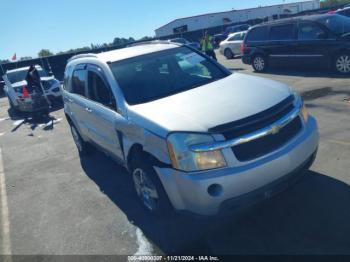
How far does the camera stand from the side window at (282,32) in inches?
488

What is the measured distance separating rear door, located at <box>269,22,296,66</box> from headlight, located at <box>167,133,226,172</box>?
32.4 feet

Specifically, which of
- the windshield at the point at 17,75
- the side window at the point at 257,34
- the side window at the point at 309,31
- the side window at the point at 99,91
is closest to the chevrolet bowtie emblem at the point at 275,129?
the side window at the point at 99,91

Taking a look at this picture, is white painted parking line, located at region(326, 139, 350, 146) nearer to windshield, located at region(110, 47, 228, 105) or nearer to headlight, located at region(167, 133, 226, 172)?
windshield, located at region(110, 47, 228, 105)

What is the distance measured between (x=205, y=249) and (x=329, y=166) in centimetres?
230

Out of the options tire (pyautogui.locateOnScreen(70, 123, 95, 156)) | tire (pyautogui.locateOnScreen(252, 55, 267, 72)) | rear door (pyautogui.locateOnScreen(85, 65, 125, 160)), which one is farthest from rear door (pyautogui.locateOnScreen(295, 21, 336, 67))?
rear door (pyautogui.locateOnScreen(85, 65, 125, 160))

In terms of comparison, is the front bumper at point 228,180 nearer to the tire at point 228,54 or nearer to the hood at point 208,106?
the hood at point 208,106

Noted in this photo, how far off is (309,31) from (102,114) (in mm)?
9120

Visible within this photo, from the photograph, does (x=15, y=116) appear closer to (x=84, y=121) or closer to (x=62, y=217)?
(x=84, y=121)

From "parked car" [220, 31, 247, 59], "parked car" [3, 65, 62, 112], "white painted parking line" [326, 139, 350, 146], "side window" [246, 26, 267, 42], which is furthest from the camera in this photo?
"parked car" [220, 31, 247, 59]

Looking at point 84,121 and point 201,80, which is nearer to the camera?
point 201,80

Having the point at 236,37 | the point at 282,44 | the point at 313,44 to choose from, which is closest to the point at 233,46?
the point at 236,37

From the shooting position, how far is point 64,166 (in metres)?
7.37

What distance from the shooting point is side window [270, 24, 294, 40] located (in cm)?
1240

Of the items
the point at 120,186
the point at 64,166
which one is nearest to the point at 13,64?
the point at 64,166
